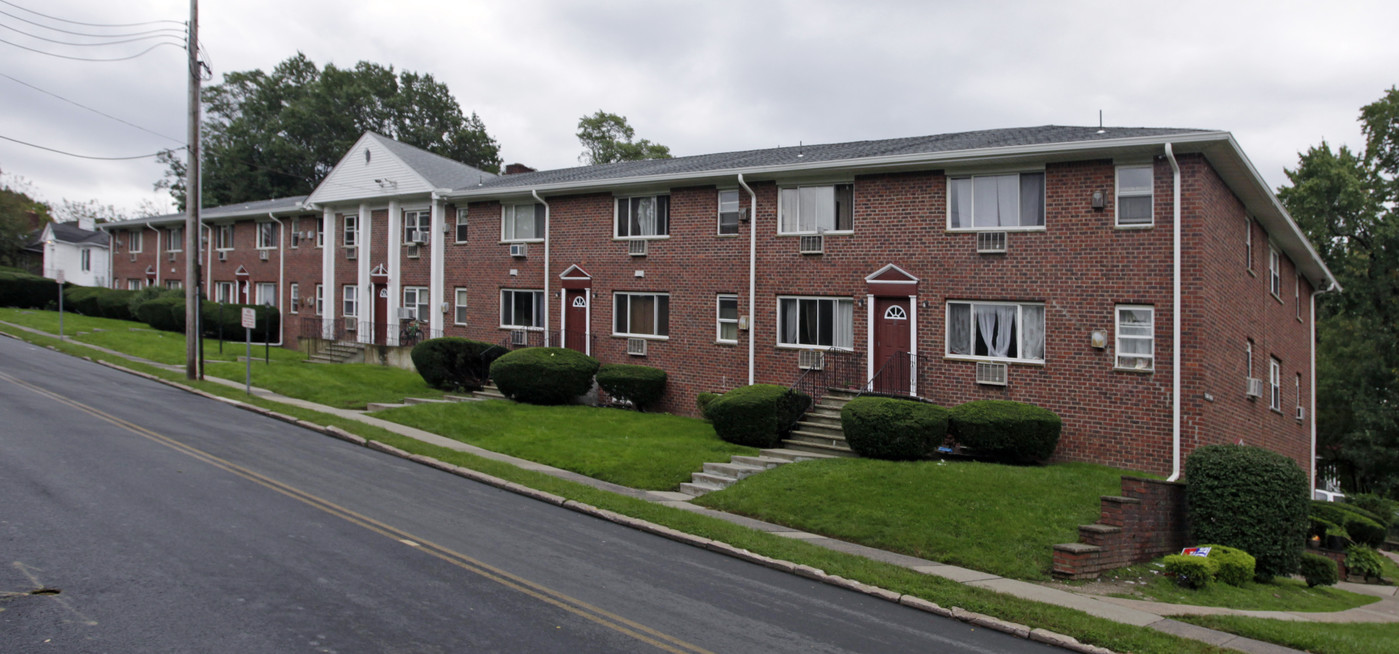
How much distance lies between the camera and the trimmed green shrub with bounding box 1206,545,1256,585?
10.9 metres

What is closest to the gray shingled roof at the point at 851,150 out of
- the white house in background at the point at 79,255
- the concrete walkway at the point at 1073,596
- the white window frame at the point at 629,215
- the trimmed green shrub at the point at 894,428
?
the white window frame at the point at 629,215

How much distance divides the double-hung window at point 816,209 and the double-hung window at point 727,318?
2.20m

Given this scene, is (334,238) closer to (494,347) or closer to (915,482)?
(494,347)

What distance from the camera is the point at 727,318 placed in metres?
20.9

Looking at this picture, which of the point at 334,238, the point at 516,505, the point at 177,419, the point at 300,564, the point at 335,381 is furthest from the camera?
the point at 334,238

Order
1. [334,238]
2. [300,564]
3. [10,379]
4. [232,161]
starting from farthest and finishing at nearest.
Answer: [232,161], [334,238], [10,379], [300,564]

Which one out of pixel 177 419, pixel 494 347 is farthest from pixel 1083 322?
pixel 177 419

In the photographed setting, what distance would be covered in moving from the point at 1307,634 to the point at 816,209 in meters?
13.3

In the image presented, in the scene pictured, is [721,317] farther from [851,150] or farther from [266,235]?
[266,235]

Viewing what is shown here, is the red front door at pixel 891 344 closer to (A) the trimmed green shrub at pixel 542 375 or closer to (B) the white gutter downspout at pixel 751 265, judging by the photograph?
(B) the white gutter downspout at pixel 751 265

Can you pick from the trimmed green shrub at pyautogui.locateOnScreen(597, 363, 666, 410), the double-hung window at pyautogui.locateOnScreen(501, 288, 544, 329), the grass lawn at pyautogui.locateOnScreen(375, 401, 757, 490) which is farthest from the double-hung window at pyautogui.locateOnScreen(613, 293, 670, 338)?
the double-hung window at pyautogui.locateOnScreen(501, 288, 544, 329)

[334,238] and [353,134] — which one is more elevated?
[353,134]

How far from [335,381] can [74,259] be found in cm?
4849

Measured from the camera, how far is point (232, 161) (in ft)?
189
